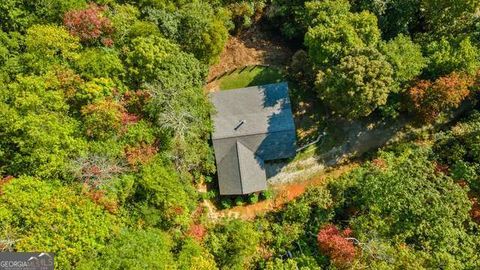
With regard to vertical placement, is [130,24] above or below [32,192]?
above

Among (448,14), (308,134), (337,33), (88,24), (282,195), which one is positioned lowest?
(282,195)

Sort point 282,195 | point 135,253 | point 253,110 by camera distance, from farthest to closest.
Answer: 1. point 282,195
2. point 253,110
3. point 135,253

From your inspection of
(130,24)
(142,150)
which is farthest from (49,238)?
(130,24)

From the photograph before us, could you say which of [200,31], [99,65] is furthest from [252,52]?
[99,65]

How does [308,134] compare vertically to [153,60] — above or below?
below

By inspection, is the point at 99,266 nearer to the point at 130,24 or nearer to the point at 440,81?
the point at 130,24

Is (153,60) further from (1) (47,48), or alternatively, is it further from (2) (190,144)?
(1) (47,48)

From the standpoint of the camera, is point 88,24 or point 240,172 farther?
point 240,172

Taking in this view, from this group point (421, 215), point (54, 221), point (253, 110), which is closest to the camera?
point (54, 221)
